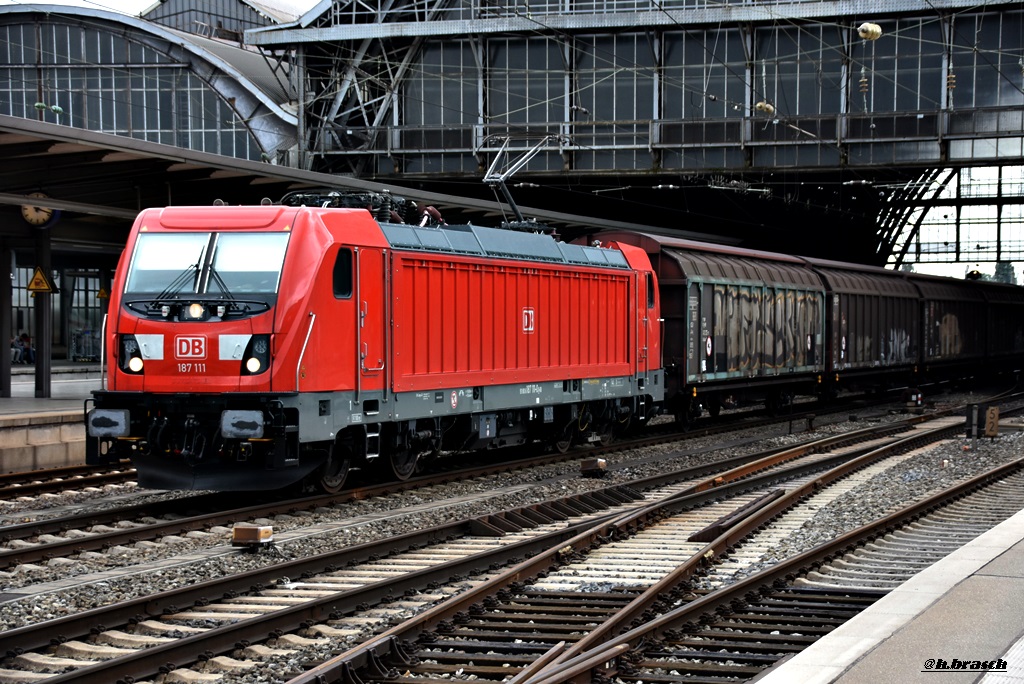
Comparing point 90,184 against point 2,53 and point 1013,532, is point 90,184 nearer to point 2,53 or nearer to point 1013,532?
point 1013,532

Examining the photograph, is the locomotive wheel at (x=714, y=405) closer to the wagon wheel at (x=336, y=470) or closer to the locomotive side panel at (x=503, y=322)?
the locomotive side panel at (x=503, y=322)

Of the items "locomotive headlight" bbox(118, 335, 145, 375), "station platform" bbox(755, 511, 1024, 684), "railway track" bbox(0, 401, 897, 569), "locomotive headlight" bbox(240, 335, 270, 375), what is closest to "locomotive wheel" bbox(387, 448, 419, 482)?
"railway track" bbox(0, 401, 897, 569)

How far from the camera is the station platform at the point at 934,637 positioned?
593 cm

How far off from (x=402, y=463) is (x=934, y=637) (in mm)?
10186

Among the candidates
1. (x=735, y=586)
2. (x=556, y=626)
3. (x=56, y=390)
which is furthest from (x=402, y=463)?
(x=56, y=390)

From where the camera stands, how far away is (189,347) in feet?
42.6

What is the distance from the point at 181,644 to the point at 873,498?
10.2m

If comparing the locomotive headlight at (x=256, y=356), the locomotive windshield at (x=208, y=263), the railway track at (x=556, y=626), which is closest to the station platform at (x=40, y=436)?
the locomotive windshield at (x=208, y=263)

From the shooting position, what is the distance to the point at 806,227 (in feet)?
189

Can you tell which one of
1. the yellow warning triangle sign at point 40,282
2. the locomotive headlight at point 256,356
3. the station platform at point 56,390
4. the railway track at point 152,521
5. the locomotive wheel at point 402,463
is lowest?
the railway track at point 152,521

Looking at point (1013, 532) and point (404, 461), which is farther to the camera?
point (404, 461)

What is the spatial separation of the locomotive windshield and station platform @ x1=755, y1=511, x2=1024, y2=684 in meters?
7.82

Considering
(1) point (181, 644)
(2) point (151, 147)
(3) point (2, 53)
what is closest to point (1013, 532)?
(1) point (181, 644)

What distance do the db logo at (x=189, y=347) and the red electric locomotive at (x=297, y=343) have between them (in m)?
0.02
